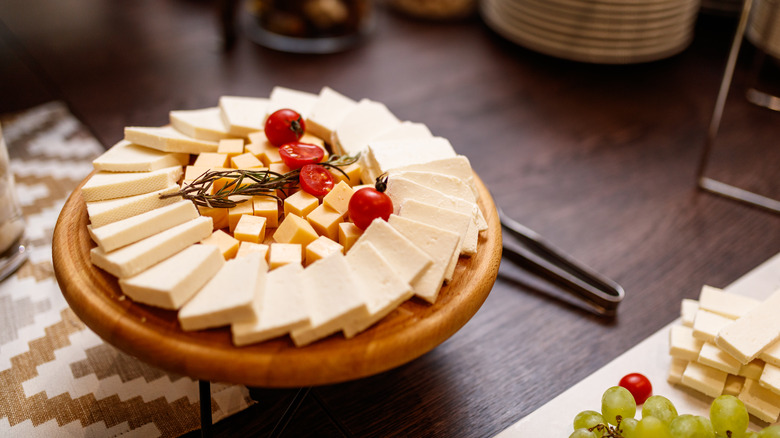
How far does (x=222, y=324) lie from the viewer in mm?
938

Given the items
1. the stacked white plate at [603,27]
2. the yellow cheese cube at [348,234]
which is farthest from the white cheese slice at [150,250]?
the stacked white plate at [603,27]

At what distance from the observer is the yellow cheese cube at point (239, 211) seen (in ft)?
3.69

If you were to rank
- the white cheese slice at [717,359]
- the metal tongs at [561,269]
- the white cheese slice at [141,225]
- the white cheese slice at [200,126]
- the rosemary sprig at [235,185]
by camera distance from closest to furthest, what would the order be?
the white cheese slice at [141,225] < the rosemary sprig at [235,185] < the white cheese slice at [717,359] < the white cheese slice at [200,126] < the metal tongs at [561,269]

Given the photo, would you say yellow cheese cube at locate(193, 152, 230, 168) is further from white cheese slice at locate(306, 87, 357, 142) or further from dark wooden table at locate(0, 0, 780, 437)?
dark wooden table at locate(0, 0, 780, 437)

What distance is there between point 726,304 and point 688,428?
423mm

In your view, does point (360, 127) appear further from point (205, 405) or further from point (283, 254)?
point (205, 405)

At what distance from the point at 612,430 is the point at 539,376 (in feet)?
1.06

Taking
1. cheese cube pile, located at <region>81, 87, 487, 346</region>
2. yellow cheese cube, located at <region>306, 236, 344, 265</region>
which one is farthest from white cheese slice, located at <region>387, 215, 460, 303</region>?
yellow cheese cube, located at <region>306, 236, 344, 265</region>

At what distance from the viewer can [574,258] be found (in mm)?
1696

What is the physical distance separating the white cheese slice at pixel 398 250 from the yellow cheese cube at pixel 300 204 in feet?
0.44

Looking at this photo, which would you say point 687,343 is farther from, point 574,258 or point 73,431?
point 73,431

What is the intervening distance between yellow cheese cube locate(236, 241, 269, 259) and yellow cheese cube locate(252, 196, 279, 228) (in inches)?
3.0

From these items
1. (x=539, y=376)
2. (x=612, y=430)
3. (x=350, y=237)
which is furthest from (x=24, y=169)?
(x=612, y=430)

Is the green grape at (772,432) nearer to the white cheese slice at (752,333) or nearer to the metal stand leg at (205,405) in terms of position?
the white cheese slice at (752,333)
